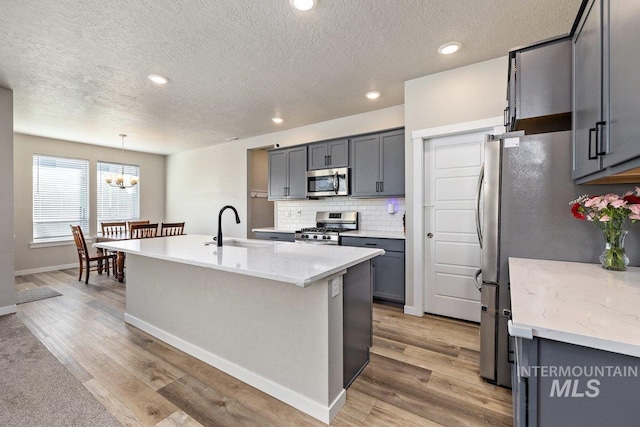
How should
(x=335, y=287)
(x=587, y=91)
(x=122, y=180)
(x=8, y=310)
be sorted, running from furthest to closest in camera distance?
(x=122, y=180) < (x=8, y=310) < (x=335, y=287) < (x=587, y=91)

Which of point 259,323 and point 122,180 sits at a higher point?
point 122,180

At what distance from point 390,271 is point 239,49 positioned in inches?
115

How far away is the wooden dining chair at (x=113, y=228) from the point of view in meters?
5.22

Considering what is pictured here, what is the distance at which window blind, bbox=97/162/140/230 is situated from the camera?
6.18 meters

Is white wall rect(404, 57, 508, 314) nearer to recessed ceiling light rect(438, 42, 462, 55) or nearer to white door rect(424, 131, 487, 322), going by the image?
white door rect(424, 131, 487, 322)

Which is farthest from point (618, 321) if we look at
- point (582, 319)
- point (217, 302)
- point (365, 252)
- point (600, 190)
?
point (217, 302)

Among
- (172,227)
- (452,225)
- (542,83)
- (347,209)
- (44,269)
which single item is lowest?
(44,269)

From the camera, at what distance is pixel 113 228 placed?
224 inches

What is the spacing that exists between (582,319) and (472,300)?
91.4 inches

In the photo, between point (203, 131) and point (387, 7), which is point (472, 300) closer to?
point (387, 7)

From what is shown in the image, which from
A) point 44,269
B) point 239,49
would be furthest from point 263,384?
point 44,269

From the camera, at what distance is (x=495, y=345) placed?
1.91 metres

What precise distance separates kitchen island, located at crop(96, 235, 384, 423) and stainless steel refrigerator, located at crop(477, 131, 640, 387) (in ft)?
2.81

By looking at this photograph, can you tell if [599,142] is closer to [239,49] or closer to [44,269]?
[239,49]
